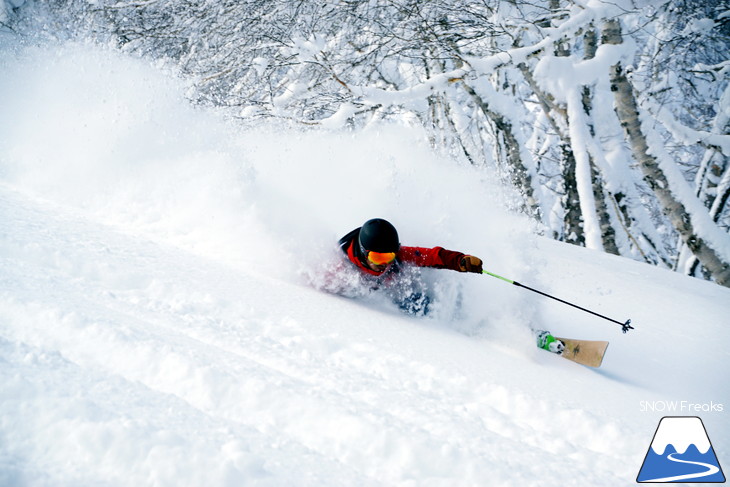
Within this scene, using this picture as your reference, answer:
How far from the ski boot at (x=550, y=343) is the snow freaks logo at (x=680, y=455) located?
932 millimetres

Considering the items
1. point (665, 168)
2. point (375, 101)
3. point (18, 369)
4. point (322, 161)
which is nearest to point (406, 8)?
point (375, 101)

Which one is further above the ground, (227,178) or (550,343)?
(227,178)

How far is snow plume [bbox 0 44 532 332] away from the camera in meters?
4.16

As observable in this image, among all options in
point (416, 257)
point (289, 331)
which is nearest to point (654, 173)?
point (416, 257)

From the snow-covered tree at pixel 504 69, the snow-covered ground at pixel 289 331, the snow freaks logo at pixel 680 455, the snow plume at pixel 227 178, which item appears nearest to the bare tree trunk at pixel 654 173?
the snow-covered tree at pixel 504 69

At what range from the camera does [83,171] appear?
542cm

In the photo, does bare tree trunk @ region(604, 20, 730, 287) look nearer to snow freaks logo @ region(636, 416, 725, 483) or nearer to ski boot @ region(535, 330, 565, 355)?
ski boot @ region(535, 330, 565, 355)

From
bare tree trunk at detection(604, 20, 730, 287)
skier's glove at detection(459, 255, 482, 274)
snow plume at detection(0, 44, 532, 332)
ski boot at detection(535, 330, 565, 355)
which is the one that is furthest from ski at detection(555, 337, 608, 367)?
bare tree trunk at detection(604, 20, 730, 287)

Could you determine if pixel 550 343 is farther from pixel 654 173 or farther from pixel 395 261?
pixel 654 173

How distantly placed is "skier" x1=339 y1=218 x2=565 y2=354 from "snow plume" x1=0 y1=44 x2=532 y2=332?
296 mm

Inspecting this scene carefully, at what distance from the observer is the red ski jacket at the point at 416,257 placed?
140 inches

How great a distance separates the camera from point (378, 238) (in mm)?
3369

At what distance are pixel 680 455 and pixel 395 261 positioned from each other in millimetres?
2301

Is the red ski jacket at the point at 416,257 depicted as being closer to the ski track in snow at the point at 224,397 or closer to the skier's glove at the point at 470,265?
the skier's glove at the point at 470,265
